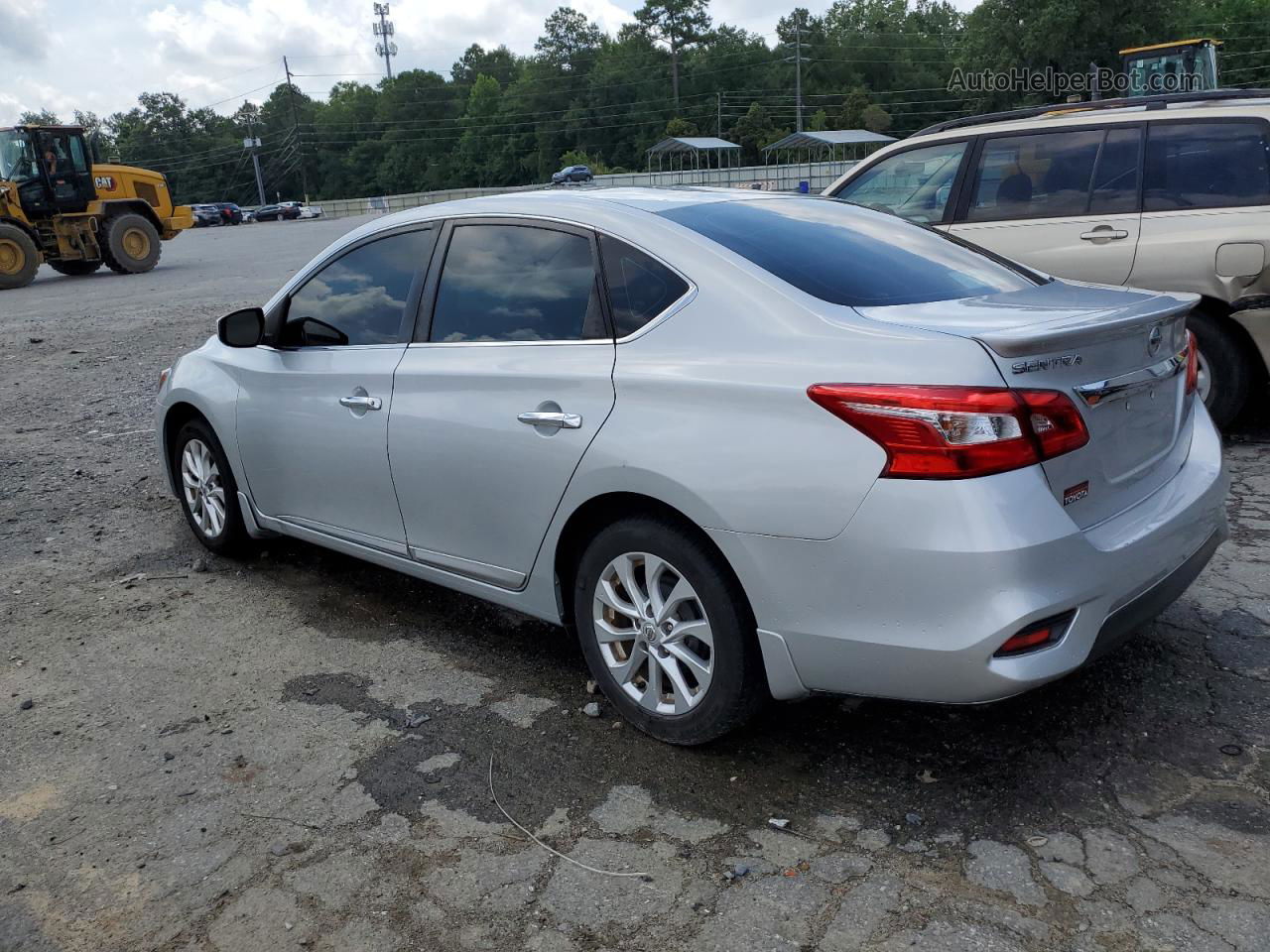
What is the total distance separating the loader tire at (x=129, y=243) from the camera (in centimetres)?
2183

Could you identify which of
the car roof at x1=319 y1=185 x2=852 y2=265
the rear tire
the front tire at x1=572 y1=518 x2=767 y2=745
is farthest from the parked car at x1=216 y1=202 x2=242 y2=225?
the front tire at x1=572 y1=518 x2=767 y2=745

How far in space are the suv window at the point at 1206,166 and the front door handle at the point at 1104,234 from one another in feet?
0.61

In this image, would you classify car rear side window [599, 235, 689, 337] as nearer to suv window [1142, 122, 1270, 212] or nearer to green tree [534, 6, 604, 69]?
suv window [1142, 122, 1270, 212]

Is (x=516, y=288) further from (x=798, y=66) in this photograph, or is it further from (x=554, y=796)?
(x=798, y=66)

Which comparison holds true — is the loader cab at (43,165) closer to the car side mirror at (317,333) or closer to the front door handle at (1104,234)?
the car side mirror at (317,333)

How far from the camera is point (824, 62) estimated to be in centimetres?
10569

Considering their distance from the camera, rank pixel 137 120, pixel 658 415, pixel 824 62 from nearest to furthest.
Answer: pixel 658 415
pixel 824 62
pixel 137 120

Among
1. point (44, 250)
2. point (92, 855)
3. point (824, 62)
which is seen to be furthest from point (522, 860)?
point (824, 62)

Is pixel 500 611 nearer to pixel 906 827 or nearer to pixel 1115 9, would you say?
pixel 906 827

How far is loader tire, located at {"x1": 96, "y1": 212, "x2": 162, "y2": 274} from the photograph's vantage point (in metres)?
21.8

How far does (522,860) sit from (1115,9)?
277 feet

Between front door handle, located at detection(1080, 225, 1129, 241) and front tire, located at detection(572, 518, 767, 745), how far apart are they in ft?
14.0

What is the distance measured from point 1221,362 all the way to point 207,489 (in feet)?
17.4

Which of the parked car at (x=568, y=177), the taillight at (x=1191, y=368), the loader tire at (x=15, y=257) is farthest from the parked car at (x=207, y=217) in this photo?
the taillight at (x=1191, y=368)
